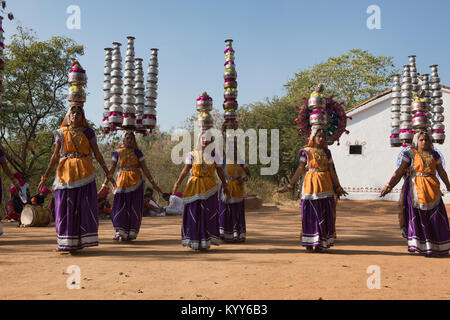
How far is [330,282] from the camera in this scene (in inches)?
188

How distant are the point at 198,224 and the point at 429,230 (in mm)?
3786

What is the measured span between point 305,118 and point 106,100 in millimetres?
5393

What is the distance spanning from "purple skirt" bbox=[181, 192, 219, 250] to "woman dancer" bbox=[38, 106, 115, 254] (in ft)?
4.83

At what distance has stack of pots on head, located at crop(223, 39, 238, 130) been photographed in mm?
9516

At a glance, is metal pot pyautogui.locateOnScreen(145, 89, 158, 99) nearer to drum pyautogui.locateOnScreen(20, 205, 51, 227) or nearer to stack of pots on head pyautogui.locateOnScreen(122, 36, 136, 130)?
stack of pots on head pyautogui.locateOnScreen(122, 36, 136, 130)

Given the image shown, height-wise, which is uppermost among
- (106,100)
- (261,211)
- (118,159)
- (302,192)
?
(106,100)

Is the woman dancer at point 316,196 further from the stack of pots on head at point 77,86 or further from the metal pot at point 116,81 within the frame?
the metal pot at point 116,81

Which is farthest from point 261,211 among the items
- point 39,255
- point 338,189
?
point 39,255

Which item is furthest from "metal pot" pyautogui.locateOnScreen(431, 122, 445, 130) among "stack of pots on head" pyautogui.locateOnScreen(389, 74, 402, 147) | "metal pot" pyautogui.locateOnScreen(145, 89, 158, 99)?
"metal pot" pyautogui.locateOnScreen(145, 89, 158, 99)

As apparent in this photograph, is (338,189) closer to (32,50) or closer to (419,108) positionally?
Answer: (419,108)

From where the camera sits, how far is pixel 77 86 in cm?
684

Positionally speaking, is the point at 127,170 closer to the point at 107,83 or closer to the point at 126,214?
the point at 126,214

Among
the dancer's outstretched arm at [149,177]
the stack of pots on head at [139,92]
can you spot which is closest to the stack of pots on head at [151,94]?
the stack of pots on head at [139,92]

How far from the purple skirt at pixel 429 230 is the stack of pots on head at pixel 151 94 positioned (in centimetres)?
643
